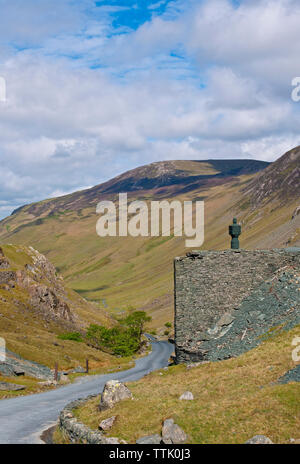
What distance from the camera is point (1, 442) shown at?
86.2ft

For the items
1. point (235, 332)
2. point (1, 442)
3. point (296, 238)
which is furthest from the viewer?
point (296, 238)

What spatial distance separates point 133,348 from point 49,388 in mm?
72815

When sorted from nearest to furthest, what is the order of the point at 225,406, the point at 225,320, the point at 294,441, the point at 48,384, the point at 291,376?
the point at 294,441, the point at 225,406, the point at 291,376, the point at 225,320, the point at 48,384

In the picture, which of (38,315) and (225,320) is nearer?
(225,320)

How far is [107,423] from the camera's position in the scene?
24.0 meters

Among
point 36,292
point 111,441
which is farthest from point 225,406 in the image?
point 36,292

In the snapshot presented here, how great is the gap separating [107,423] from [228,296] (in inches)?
831

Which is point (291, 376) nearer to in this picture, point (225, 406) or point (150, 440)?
point (225, 406)

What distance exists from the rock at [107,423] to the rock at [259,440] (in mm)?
7854

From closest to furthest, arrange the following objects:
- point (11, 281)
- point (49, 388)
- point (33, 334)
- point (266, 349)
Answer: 1. point (266, 349)
2. point (49, 388)
3. point (33, 334)
4. point (11, 281)

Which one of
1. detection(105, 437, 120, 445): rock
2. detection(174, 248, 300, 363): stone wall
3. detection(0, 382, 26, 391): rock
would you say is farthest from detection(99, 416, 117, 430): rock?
detection(0, 382, 26, 391): rock
